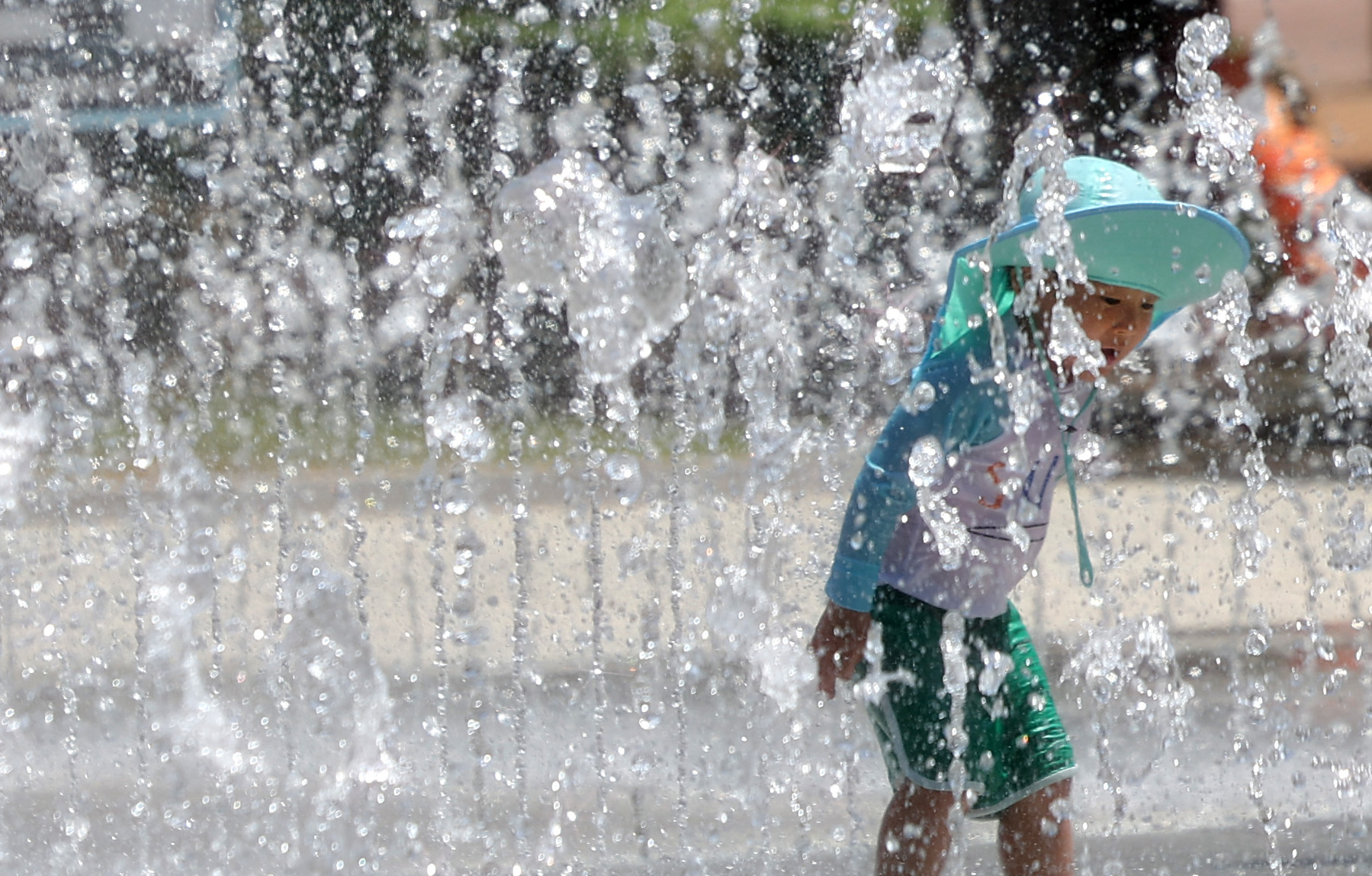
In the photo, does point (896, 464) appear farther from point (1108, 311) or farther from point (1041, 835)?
point (1041, 835)

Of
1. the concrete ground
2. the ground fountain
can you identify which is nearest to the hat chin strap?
the ground fountain

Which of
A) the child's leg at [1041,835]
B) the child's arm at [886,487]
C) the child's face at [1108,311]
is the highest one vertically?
the child's face at [1108,311]

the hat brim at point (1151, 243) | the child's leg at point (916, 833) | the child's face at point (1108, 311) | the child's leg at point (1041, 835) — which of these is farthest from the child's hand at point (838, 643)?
the hat brim at point (1151, 243)

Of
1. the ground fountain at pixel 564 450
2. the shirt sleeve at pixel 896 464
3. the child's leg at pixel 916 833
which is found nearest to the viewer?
the shirt sleeve at pixel 896 464

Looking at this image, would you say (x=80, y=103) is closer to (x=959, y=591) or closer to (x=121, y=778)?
(x=121, y=778)

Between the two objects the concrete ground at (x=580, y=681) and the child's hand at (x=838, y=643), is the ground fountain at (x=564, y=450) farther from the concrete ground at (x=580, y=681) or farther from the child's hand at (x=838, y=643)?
the child's hand at (x=838, y=643)

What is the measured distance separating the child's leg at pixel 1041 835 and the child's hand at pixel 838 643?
0.93ft

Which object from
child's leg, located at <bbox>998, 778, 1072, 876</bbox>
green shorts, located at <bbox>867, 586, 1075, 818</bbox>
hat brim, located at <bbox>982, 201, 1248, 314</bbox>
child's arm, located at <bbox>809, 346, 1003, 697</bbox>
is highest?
hat brim, located at <bbox>982, 201, 1248, 314</bbox>

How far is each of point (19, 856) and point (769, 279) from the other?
236cm

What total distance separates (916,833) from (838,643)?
287mm

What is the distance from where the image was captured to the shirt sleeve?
192 cm

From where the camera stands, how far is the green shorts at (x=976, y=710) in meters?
1.97

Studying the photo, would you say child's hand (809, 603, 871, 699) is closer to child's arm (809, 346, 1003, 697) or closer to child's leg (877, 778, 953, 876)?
child's arm (809, 346, 1003, 697)

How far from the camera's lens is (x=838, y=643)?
197 cm
